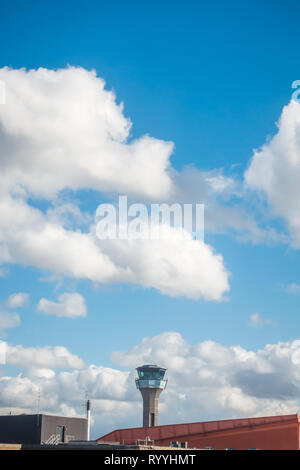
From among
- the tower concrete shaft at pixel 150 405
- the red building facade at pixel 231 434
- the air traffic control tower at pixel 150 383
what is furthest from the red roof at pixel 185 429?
the air traffic control tower at pixel 150 383

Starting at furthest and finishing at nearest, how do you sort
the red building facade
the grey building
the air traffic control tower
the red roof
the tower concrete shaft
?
the air traffic control tower
the tower concrete shaft
the grey building
the red roof
the red building facade

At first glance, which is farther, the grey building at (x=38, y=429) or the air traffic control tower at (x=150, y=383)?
the air traffic control tower at (x=150, y=383)

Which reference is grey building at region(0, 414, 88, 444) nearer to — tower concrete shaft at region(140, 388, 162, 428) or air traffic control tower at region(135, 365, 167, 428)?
tower concrete shaft at region(140, 388, 162, 428)

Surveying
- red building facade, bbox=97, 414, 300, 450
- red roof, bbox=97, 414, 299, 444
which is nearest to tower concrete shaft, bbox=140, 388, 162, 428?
red roof, bbox=97, 414, 299, 444

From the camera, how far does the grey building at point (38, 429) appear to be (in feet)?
330

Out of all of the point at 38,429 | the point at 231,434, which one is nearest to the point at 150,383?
the point at 38,429

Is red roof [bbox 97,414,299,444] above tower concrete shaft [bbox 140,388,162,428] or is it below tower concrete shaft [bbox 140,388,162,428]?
below

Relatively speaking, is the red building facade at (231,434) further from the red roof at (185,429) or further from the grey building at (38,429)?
the grey building at (38,429)

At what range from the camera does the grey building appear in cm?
10056

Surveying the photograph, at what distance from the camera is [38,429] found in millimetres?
100625
